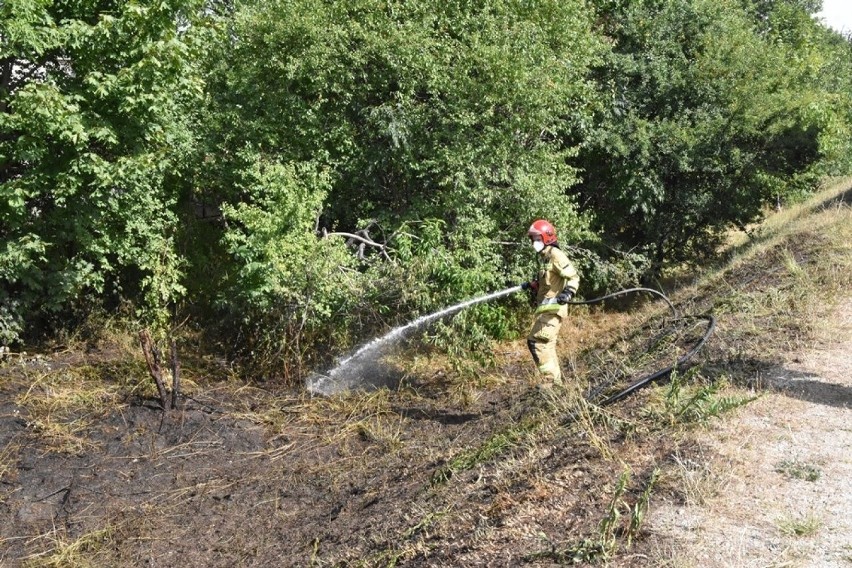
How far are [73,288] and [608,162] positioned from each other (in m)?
8.68

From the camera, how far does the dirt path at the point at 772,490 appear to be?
4062 mm

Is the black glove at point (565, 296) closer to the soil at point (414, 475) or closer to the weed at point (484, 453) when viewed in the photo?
the soil at point (414, 475)

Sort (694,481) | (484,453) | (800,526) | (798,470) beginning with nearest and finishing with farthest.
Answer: (800,526) → (694,481) → (798,470) → (484,453)

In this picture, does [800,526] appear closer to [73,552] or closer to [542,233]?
[542,233]

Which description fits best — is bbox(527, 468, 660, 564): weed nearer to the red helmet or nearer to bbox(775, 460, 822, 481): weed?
bbox(775, 460, 822, 481): weed

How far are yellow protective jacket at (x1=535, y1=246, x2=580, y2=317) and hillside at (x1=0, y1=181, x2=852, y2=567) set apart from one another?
2.04ft

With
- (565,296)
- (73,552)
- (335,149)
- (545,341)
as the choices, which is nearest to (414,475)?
(545,341)

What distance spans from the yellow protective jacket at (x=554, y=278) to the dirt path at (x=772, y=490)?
214 cm

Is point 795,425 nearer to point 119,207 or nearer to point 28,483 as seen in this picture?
point 28,483

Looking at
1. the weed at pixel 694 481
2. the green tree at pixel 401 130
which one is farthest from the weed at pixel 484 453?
the green tree at pixel 401 130

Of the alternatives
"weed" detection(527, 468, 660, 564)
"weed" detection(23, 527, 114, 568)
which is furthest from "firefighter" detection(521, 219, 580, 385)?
"weed" detection(23, 527, 114, 568)

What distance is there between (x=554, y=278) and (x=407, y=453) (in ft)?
7.35

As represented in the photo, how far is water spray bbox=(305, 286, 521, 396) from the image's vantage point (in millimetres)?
9234

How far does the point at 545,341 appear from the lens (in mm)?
8031
